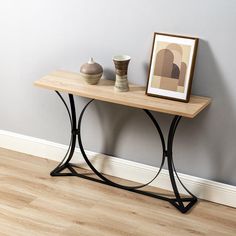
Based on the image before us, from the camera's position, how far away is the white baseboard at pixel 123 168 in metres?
2.83

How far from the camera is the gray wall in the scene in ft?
8.61

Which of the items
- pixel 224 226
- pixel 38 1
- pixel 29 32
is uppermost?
pixel 38 1

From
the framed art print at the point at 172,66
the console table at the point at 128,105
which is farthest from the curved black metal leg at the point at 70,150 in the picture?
the framed art print at the point at 172,66

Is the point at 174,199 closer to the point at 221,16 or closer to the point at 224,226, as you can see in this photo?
the point at 224,226

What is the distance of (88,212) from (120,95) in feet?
2.26

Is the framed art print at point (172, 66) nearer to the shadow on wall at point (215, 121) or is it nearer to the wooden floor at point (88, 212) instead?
the shadow on wall at point (215, 121)

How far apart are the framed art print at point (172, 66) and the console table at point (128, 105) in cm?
6

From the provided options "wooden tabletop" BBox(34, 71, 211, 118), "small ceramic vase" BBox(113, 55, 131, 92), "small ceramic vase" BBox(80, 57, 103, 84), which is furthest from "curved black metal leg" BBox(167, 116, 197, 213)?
"small ceramic vase" BBox(80, 57, 103, 84)

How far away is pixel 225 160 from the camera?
2777 mm

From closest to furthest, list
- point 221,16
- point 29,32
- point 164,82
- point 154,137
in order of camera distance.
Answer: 1. point 221,16
2. point 164,82
3. point 154,137
4. point 29,32

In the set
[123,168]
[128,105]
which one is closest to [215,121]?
[128,105]

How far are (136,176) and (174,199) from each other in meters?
0.31

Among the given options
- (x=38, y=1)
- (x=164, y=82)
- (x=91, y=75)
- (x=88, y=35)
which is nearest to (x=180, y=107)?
(x=164, y=82)

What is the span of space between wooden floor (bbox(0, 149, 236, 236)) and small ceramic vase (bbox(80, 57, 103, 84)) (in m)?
0.68
